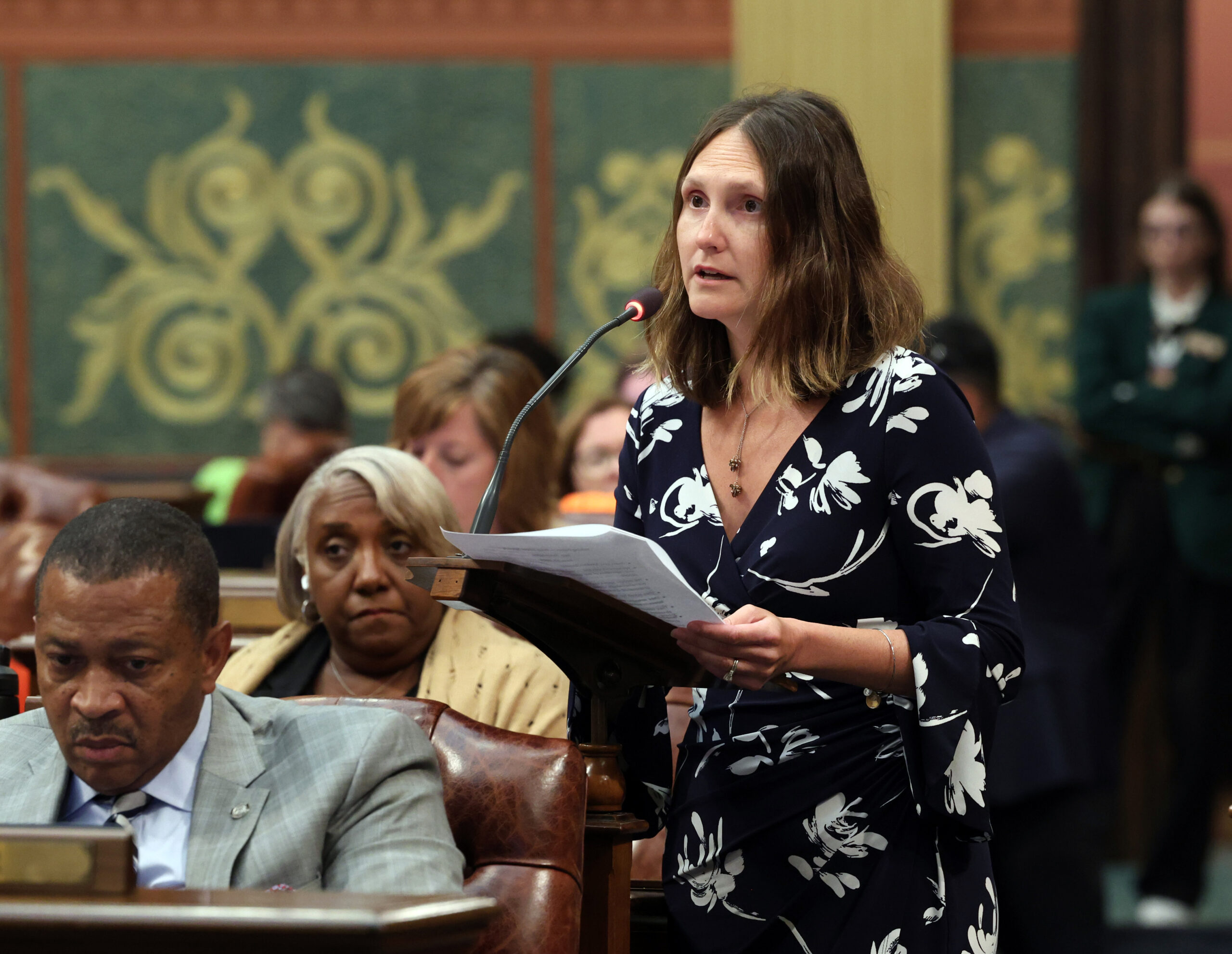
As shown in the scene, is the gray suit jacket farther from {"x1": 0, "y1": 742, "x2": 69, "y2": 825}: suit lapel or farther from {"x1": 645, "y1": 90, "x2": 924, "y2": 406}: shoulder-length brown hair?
{"x1": 645, "y1": 90, "x2": 924, "y2": 406}: shoulder-length brown hair

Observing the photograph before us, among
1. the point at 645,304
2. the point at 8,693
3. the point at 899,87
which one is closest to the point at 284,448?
the point at 899,87

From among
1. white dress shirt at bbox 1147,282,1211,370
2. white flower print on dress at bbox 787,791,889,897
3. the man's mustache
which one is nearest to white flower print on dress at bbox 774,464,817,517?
white flower print on dress at bbox 787,791,889,897

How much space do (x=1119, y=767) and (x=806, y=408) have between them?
13.8 feet

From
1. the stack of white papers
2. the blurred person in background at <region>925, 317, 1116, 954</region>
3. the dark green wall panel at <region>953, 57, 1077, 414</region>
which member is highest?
the dark green wall panel at <region>953, 57, 1077, 414</region>

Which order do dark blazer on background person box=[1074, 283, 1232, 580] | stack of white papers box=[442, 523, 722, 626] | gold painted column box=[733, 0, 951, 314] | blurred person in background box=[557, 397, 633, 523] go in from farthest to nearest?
gold painted column box=[733, 0, 951, 314] < dark blazer on background person box=[1074, 283, 1232, 580] < blurred person in background box=[557, 397, 633, 523] < stack of white papers box=[442, 523, 722, 626]

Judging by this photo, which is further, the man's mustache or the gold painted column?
the gold painted column

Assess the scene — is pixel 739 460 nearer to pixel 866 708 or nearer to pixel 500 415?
pixel 866 708

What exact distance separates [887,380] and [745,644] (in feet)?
1.29

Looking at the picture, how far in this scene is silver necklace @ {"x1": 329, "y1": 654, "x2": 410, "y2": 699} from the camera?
2.81 meters

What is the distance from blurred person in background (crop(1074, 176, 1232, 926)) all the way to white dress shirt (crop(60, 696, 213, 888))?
4.10 metres

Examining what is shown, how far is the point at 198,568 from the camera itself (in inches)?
75.1

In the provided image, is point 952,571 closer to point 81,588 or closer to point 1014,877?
point 81,588

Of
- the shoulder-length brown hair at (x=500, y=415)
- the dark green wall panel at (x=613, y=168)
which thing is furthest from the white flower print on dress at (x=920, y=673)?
the dark green wall panel at (x=613, y=168)

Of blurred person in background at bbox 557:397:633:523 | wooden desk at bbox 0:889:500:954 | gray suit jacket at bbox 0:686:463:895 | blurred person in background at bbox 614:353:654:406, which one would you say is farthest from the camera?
blurred person in background at bbox 614:353:654:406
